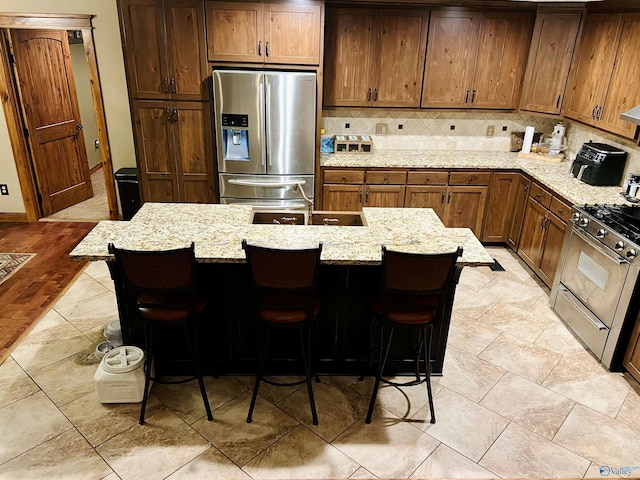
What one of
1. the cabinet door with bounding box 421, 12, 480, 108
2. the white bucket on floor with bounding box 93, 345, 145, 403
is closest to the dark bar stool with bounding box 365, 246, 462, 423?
the white bucket on floor with bounding box 93, 345, 145, 403

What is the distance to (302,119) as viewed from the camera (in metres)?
4.34

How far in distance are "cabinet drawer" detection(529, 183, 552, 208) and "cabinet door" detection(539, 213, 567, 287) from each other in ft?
0.43

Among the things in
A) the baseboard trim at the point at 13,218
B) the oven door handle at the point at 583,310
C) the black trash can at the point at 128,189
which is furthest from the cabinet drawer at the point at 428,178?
the baseboard trim at the point at 13,218

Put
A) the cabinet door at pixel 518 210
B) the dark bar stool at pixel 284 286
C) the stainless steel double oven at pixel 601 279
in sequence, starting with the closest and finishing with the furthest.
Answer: the dark bar stool at pixel 284 286
the stainless steel double oven at pixel 601 279
the cabinet door at pixel 518 210

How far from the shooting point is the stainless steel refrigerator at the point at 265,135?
421cm

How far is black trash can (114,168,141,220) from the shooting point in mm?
4996

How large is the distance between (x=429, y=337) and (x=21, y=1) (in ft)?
16.0

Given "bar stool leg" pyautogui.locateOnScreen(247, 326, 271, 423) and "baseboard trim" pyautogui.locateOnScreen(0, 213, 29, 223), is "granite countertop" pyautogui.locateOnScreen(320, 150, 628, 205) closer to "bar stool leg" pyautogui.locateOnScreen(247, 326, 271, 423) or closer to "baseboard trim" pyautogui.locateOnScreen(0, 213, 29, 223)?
"bar stool leg" pyautogui.locateOnScreen(247, 326, 271, 423)

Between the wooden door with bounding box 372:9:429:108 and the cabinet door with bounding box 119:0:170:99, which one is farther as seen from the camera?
the wooden door with bounding box 372:9:429:108

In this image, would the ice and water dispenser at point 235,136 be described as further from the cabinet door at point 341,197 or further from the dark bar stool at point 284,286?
the dark bar stool at point 284,286

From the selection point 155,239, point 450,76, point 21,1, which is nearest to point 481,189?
point 450,76

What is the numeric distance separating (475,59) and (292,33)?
1842 millimetres

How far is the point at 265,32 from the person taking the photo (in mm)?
4172

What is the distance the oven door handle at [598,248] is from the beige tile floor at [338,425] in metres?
0.75
